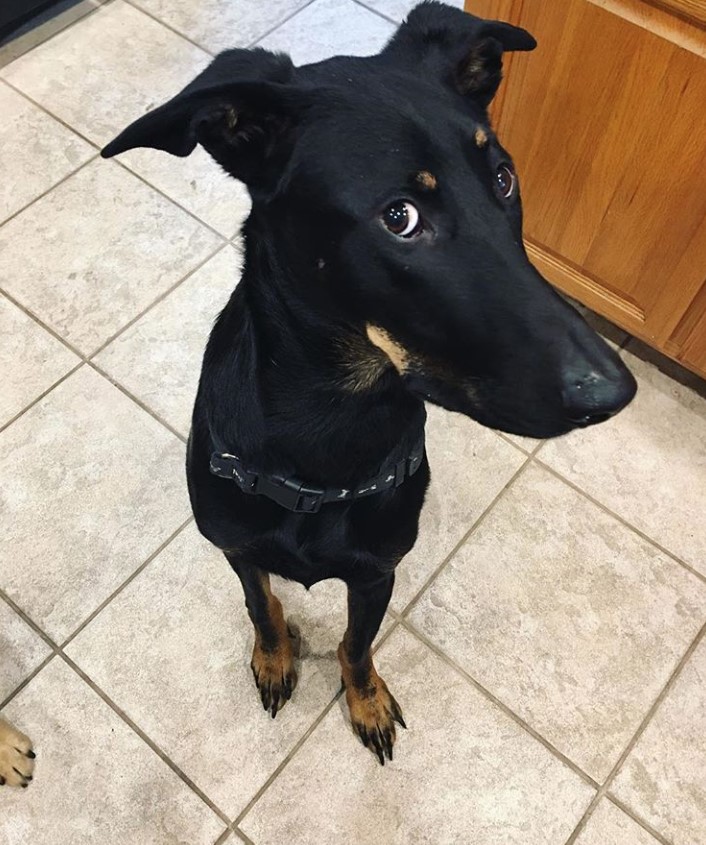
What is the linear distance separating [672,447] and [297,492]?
128 centimetres

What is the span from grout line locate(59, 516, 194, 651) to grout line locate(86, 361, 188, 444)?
24 cm

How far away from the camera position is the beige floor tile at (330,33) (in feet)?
8.53

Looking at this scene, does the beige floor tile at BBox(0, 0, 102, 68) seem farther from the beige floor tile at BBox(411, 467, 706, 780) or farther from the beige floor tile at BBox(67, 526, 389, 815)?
the beige floor tile at BBox(411, 467, 706, 780)

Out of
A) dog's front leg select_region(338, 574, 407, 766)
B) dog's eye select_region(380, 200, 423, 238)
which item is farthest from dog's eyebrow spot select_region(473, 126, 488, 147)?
dog's front leg select_region(338, 574, 407, 766)

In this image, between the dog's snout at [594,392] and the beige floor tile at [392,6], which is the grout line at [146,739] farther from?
the beige floor tile at [392,6]

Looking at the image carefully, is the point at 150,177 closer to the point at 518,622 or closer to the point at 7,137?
the point at 7,137

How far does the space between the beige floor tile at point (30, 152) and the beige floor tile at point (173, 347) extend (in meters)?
0.60

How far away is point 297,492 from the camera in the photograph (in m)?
1.11

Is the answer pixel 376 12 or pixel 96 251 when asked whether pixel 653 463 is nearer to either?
pixel 96 251

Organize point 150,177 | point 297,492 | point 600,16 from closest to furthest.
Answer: point 297,492 < point 600,16 < point 150,177

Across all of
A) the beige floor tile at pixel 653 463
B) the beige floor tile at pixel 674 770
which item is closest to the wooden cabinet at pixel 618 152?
the beige floor tile at pixel 653 463

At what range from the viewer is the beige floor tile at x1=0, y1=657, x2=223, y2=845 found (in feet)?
5.02

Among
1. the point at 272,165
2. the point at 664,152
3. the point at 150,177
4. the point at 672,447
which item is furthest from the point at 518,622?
the point at 150,177

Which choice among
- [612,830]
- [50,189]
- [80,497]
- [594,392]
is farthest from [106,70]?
[612,830]
